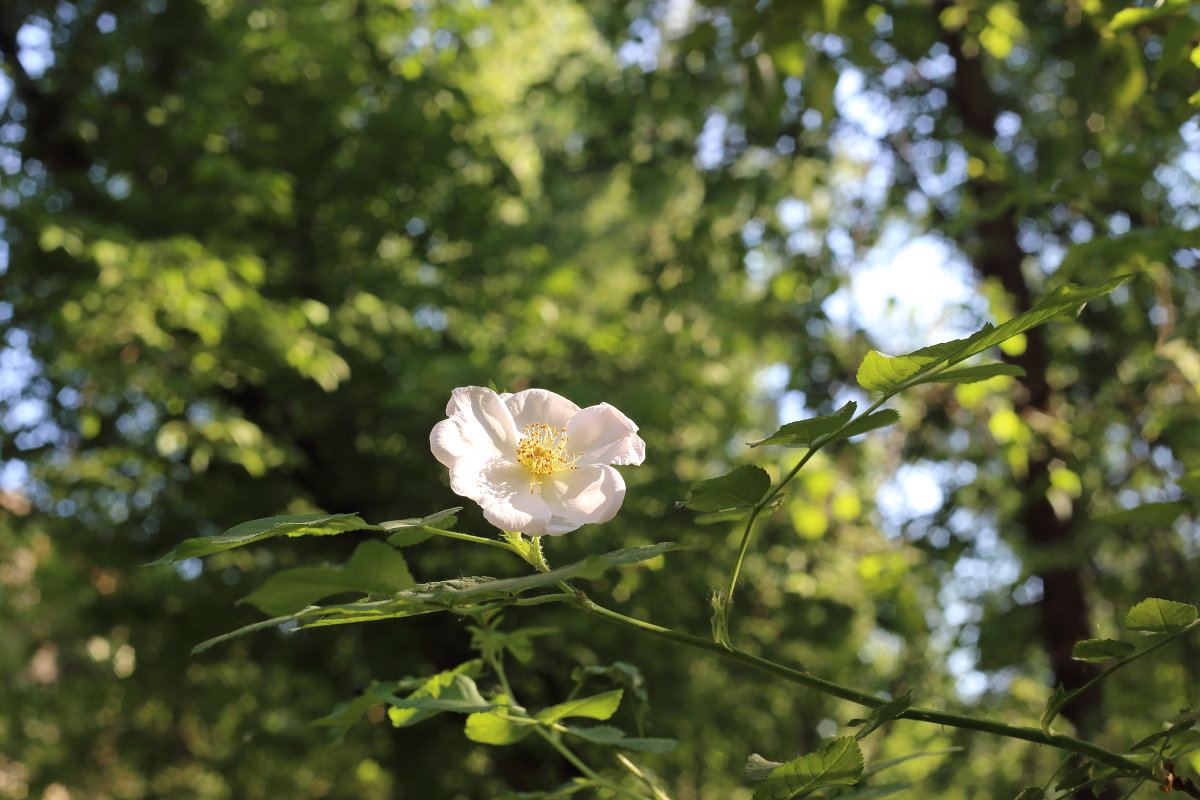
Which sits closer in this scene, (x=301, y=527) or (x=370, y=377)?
(x=301, y=527)

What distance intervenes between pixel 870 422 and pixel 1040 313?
11 cm

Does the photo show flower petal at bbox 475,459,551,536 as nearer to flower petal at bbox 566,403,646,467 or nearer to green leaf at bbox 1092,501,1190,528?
flower petal at bbox 566,403,646,467

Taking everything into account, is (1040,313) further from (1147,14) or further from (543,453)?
(1147,14)

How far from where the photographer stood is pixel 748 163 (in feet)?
14.6

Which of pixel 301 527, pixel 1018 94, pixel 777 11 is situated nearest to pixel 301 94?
pixel 1018 94

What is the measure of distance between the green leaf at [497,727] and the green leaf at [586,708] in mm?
16

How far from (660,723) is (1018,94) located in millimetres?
3011

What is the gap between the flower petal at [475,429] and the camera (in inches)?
28.5

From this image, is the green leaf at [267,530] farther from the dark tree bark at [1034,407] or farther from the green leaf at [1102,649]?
the dark tree bark at [1034,407]

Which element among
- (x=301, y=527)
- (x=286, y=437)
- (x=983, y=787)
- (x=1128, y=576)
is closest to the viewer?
(x=301, y=527)

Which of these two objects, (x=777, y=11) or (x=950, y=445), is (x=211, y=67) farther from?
(x=777, y=11)

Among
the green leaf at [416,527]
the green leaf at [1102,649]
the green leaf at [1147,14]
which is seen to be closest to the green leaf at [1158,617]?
the green leaf at [1102,649]

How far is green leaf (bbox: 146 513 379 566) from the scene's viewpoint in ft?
1.77

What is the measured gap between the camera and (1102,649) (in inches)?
26.0
